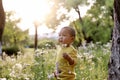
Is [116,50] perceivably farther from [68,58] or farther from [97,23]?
[97,23]

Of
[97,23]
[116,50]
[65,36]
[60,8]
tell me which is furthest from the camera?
[97,23]

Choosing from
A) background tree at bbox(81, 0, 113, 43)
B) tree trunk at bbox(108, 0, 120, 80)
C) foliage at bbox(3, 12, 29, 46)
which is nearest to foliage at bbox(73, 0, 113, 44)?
background tree at bbox(81, 0, 113, 43)

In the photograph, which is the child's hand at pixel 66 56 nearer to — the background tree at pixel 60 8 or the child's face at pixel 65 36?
the child's face at pixel 65 36

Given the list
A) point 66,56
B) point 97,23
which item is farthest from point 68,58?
point 97,23

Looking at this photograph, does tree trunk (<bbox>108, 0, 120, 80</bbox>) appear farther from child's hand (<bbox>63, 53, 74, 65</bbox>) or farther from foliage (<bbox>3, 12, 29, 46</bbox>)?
foliage (<bbox>3, 12, 29, 46</bbox>)

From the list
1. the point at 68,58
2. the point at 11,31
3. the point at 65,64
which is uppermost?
the point at 68,58

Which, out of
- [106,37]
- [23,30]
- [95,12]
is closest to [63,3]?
[95,12]

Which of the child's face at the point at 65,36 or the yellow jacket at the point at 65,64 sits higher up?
the child's face at the point at 65,36

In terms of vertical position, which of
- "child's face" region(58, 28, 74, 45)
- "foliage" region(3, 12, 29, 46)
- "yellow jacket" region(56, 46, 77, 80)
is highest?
"child's face" region(58, 28, 74, 45)

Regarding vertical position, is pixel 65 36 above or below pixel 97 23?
above

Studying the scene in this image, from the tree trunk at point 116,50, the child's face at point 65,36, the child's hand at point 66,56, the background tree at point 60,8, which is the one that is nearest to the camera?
the child's hand at point 66,56

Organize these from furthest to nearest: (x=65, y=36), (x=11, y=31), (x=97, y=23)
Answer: (x=11, y=31), (x=97, y=23), (x=65, y=36)

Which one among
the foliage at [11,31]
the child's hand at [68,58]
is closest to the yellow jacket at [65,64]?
the child's hand at [68,58]

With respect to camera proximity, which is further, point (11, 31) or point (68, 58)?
point (11, 31)
